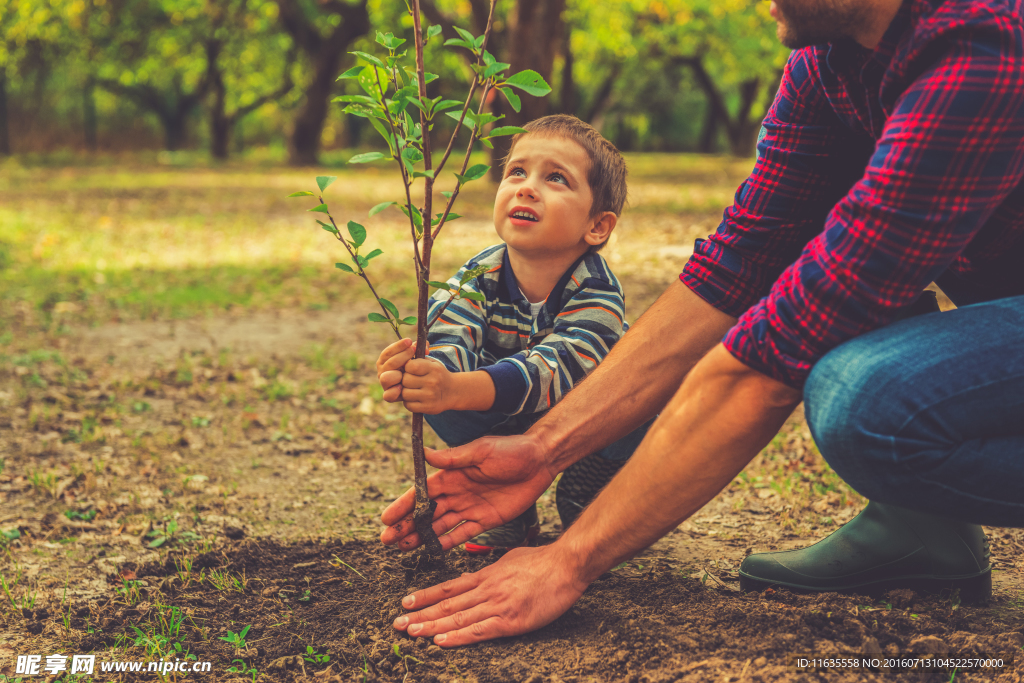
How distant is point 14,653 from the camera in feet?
6.07

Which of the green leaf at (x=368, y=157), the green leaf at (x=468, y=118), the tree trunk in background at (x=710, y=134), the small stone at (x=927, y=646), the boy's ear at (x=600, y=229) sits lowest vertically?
the small stone at (x=927, y=646)

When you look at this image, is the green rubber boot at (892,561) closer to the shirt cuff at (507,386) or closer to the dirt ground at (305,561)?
the dirt ground at (305,561)

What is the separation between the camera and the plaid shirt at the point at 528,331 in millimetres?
2090

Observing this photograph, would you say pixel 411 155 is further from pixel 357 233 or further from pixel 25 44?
pixel 25 44

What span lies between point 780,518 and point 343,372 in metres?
2.60

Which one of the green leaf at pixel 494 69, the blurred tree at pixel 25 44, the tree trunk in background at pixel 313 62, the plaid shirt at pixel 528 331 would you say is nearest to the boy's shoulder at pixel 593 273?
the plaid shirt at pixel 528 331

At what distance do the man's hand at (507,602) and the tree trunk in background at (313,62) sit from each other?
1739 centimetres

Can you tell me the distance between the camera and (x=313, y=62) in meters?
19.5

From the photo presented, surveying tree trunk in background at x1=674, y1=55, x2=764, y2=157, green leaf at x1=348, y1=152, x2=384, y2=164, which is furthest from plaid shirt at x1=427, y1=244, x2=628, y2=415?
tree trunk in background at x1=674, y1=55, x2=764, y2=157

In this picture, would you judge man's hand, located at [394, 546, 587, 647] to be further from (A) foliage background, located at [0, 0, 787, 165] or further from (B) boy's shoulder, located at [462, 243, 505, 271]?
(A) foliage background, located at [0, 0, 787, 165]

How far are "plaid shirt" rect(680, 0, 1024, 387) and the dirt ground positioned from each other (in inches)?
26.9

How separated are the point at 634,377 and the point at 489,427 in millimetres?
449

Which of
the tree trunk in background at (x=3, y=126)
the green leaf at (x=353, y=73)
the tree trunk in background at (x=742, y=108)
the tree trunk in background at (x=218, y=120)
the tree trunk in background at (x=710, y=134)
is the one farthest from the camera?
the tree trunk in background at (x=710, y=134)

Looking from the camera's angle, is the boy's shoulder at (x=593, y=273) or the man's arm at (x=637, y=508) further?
the boy's shoulder at (x=593, y=273)
